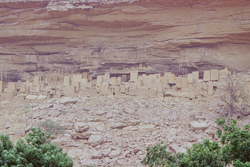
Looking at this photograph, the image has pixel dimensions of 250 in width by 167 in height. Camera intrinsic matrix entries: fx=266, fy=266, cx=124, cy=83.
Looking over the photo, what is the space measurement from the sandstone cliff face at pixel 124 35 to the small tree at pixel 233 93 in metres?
2.69

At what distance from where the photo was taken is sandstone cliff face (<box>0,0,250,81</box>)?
57.1ft

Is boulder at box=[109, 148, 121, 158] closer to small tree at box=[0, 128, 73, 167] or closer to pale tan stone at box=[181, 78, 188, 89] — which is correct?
small tree at box=[0, 128, 73, 167]

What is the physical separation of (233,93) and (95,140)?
8183 mm

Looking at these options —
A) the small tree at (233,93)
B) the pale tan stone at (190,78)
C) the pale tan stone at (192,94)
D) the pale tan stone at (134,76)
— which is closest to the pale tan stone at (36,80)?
the pale tan stone at (134,76)

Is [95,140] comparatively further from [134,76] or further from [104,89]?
[134,76]

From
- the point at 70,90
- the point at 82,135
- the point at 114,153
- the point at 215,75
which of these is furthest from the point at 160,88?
the point at 114,153

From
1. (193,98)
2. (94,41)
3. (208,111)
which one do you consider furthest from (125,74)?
(208,111)

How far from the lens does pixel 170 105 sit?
16156 millimetres

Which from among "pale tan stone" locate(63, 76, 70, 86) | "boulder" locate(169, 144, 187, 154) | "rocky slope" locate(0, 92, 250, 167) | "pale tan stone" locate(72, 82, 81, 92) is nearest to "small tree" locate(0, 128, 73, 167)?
"rocky slope" locate(0, 92, 250, 167)

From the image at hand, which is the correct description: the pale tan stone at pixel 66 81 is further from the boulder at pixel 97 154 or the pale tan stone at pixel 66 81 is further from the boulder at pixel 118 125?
the boulder at pixel 97 154

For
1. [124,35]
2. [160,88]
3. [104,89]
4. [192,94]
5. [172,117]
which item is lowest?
[172,117]

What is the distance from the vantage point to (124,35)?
19.8m

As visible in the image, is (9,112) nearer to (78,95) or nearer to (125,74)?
(78,95)

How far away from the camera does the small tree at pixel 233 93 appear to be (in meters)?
15.0
